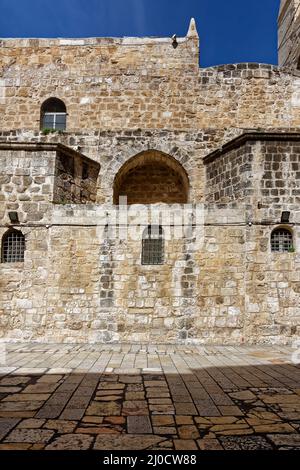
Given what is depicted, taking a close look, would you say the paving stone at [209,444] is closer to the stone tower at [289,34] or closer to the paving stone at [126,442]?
the paving stone at [126,442]

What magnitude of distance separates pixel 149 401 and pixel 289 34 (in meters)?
19.2

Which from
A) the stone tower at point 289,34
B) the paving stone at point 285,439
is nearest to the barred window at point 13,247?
the paving stone at point 285,439

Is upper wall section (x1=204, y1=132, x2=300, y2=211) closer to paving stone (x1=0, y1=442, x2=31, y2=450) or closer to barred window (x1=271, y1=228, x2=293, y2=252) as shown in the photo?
barred window (x1=271, y1=228, x2=293, y2=252)

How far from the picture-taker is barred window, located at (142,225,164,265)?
950 centimetres

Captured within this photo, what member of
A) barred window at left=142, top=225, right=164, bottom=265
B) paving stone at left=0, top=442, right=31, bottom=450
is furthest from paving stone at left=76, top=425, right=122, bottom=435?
barred window at left=142, top=225, right=164, bottom=265

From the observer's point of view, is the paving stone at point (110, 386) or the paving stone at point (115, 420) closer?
the paving stone at point (115, 420)

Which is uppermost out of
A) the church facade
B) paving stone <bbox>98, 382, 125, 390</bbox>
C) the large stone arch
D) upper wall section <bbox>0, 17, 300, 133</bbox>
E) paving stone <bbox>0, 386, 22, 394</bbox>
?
upper wall section <bbox>0, 17, 300, 133</bbox>

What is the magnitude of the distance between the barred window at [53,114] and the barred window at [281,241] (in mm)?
7896

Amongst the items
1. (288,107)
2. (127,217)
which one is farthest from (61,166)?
(288,107)

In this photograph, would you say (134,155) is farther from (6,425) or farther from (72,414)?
(6,425)

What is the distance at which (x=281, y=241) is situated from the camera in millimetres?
9477

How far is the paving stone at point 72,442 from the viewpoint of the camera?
10.8ft

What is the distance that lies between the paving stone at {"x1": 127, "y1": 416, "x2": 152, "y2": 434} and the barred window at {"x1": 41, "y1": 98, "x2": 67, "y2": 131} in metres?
11.3
